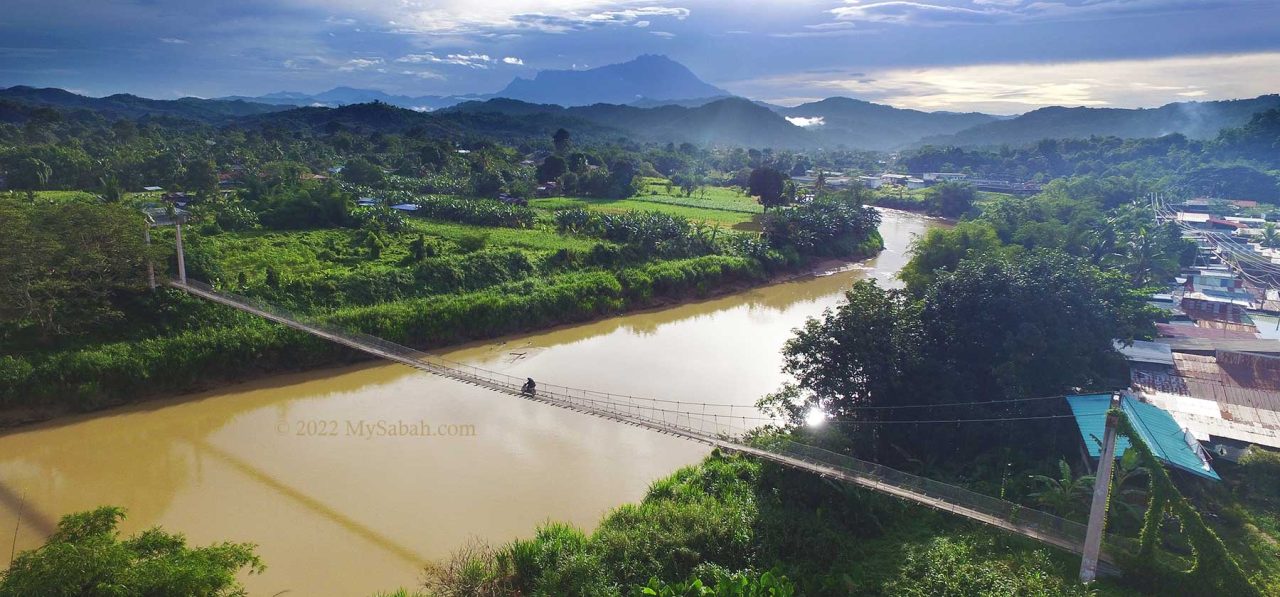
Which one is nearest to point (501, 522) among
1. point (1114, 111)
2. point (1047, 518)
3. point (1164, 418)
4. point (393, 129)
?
point (1047, 518)

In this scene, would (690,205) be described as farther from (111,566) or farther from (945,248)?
(111,566)

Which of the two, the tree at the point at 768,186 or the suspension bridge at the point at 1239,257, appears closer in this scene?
the suspension bridge at the point at 1239,257

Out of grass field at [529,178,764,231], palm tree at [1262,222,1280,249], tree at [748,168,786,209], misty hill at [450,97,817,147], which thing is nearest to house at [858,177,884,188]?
grass field at [529,178,764,231]

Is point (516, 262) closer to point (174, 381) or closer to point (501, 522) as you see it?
point (174, 381)

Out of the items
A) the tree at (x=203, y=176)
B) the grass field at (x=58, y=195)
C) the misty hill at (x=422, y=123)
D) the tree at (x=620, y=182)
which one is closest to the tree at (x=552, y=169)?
the tree at (x=620, y=182)

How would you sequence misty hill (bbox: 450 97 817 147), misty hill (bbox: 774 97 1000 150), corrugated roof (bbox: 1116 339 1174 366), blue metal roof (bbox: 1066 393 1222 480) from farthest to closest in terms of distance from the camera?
1. misty hill (bbox: 774 97 1000 150)
2. misty hill (bbox: 450 97 817 147)
3. corrugated roof (bbox: 1116 339 1174 366)
4. blue metal roof (bbox: 1066 393 1222 480)

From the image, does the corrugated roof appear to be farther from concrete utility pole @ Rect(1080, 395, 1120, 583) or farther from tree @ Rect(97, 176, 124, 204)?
tree @ Rect(97, 176, 124, 204)

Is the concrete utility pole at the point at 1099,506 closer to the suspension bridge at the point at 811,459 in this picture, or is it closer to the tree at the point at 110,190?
the suspension bridge at the point at 811,459
